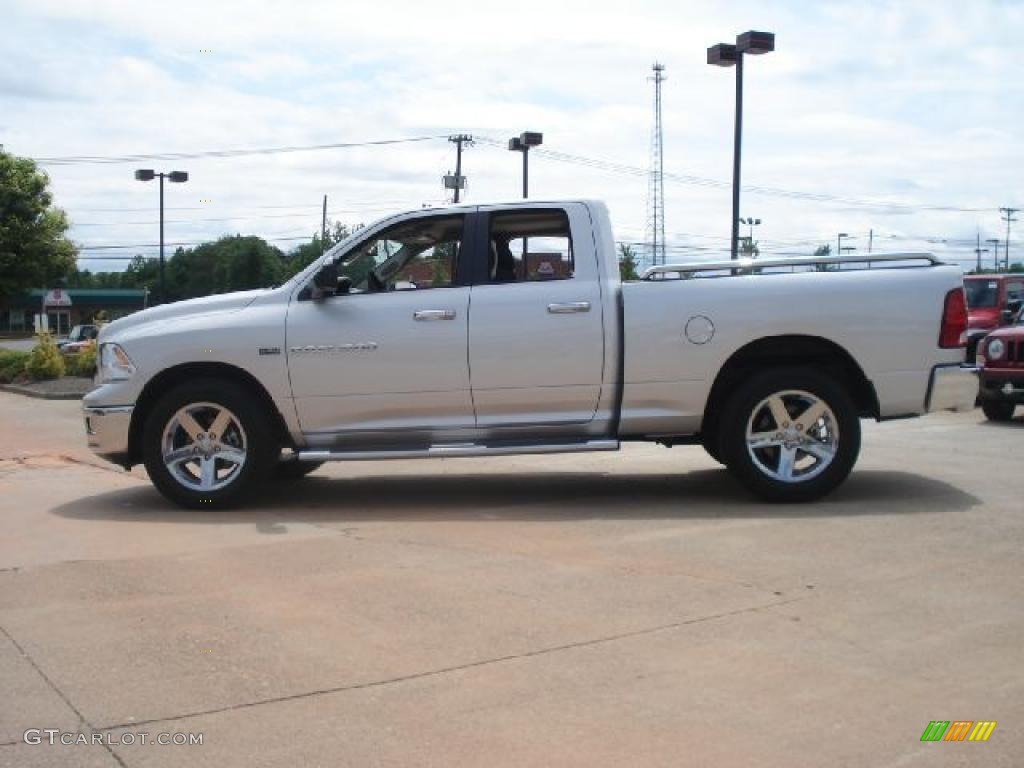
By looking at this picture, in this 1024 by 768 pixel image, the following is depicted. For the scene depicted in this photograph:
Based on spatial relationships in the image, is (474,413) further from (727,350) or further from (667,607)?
(667,607)

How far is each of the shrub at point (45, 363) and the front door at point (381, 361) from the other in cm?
1917

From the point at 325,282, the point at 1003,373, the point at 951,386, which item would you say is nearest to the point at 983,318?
the point at 1003,373

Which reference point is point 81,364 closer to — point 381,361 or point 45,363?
point 45,363

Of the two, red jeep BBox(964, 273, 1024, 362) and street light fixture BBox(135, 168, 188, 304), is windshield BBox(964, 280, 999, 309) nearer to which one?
red jeep BBox(964, 273, 1024, 362)

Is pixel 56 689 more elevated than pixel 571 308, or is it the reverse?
pixel 571 308

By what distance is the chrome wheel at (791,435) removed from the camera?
302 inches

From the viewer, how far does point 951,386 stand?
25.1ft

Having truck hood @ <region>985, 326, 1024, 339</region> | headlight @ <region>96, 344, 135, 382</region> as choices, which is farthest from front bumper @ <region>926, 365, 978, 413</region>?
truck hood @ <region>985, 326, 1024, 339</region>

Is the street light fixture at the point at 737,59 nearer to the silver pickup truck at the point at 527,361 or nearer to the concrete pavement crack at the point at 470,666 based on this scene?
the silver pickup truck at the point at 527,361

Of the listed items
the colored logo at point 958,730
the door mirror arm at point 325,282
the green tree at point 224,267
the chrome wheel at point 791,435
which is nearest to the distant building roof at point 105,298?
the green tree at point 224,267

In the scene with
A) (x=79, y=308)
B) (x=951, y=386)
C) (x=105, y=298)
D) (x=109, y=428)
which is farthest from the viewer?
(x=79, y=308)

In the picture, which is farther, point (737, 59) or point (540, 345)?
point (737, 59)

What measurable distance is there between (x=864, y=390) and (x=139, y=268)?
134m

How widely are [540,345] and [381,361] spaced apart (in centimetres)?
109
